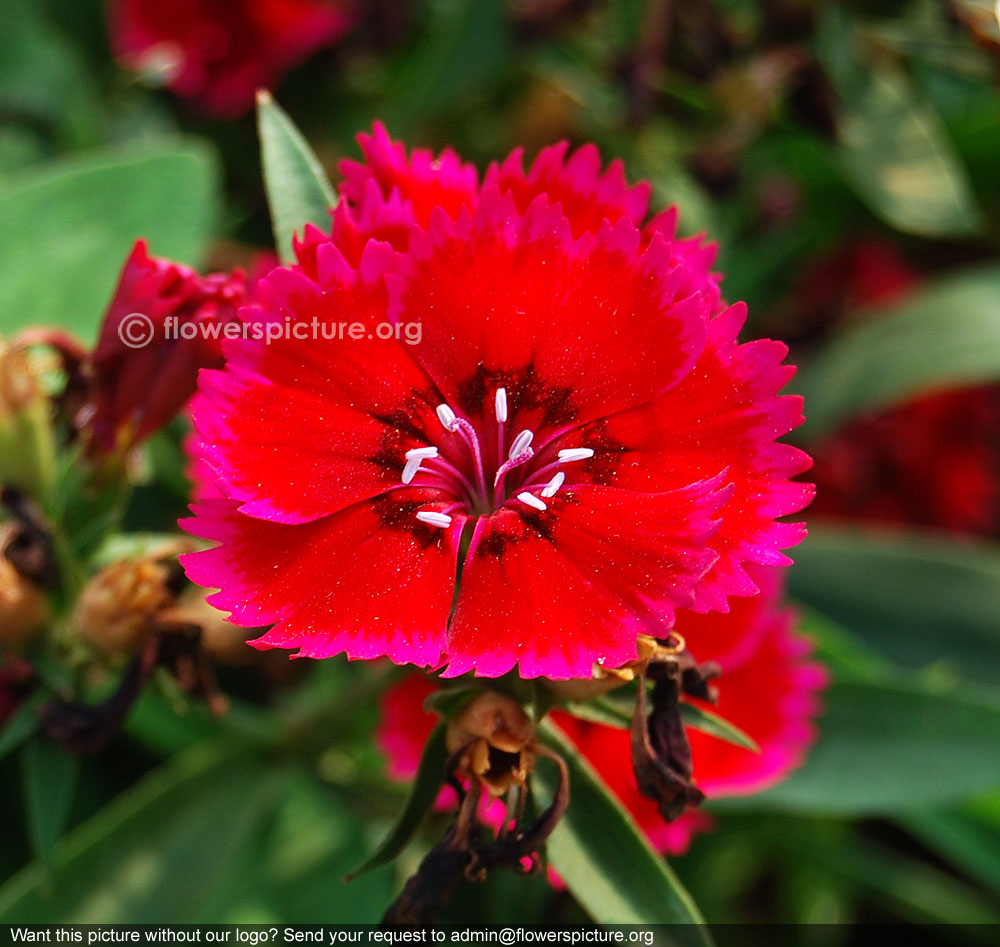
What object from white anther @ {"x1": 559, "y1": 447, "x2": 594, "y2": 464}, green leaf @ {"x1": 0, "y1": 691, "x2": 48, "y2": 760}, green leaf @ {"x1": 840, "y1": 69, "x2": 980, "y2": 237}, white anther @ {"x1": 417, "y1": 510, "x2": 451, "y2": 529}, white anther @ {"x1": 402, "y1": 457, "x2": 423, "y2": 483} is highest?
green leaf @ {"x1": 840, "y1": 69, "x2": 980, "y2": 237}

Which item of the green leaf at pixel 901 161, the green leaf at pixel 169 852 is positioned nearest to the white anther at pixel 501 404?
the green leaf at pixel 169 852

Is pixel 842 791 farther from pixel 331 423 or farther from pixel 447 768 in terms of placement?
pixel 331 423

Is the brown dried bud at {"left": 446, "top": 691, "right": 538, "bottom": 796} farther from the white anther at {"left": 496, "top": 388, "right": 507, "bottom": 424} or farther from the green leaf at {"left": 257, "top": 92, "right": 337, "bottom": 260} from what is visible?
the green leaf at {"left": 257, "top": 92, "right": 337, "bottom": 260}

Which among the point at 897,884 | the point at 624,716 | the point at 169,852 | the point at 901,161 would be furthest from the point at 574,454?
the point at 897,884

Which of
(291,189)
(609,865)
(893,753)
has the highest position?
(291,189)

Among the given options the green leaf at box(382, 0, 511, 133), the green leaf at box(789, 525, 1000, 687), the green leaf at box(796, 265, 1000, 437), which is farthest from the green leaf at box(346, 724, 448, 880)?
the green leaf at box(382, 0, 511, 133)

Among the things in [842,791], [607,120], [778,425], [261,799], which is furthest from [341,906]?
[607,120]

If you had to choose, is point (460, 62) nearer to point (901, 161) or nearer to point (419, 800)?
→ point (901, 161)
